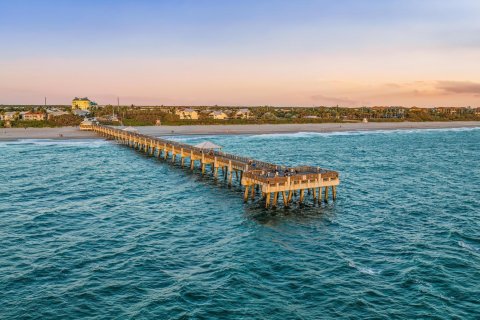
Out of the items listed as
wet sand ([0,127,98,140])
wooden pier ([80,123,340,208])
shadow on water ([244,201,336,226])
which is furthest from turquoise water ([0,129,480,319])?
wet sand ([0,127,98,140])

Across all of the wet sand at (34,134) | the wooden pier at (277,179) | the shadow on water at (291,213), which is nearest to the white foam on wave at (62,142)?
the wet sand at (34,134)

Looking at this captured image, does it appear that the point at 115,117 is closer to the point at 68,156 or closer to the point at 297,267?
the point at 68,156

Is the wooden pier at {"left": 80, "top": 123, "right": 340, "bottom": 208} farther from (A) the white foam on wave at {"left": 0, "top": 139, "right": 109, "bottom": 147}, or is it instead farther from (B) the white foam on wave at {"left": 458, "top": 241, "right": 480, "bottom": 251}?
(A) the white foam on wave at {"left": 0, "top": 139, "right": 109, "bottom": 147}

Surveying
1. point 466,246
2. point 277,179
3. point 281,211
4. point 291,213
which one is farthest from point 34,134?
point 466,246

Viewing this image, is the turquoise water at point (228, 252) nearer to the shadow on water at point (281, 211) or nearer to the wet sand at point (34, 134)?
the shadow on water at point (281, 211)

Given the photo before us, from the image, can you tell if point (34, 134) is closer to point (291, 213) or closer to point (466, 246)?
point (291, 213)

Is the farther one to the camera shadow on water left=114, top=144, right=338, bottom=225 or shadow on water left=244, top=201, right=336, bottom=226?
shadow on water left=114, top=144, right=338, bottom=225

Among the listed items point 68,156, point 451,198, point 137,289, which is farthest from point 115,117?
point 137,289

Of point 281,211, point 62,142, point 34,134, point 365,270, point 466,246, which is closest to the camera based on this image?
point 365,270
